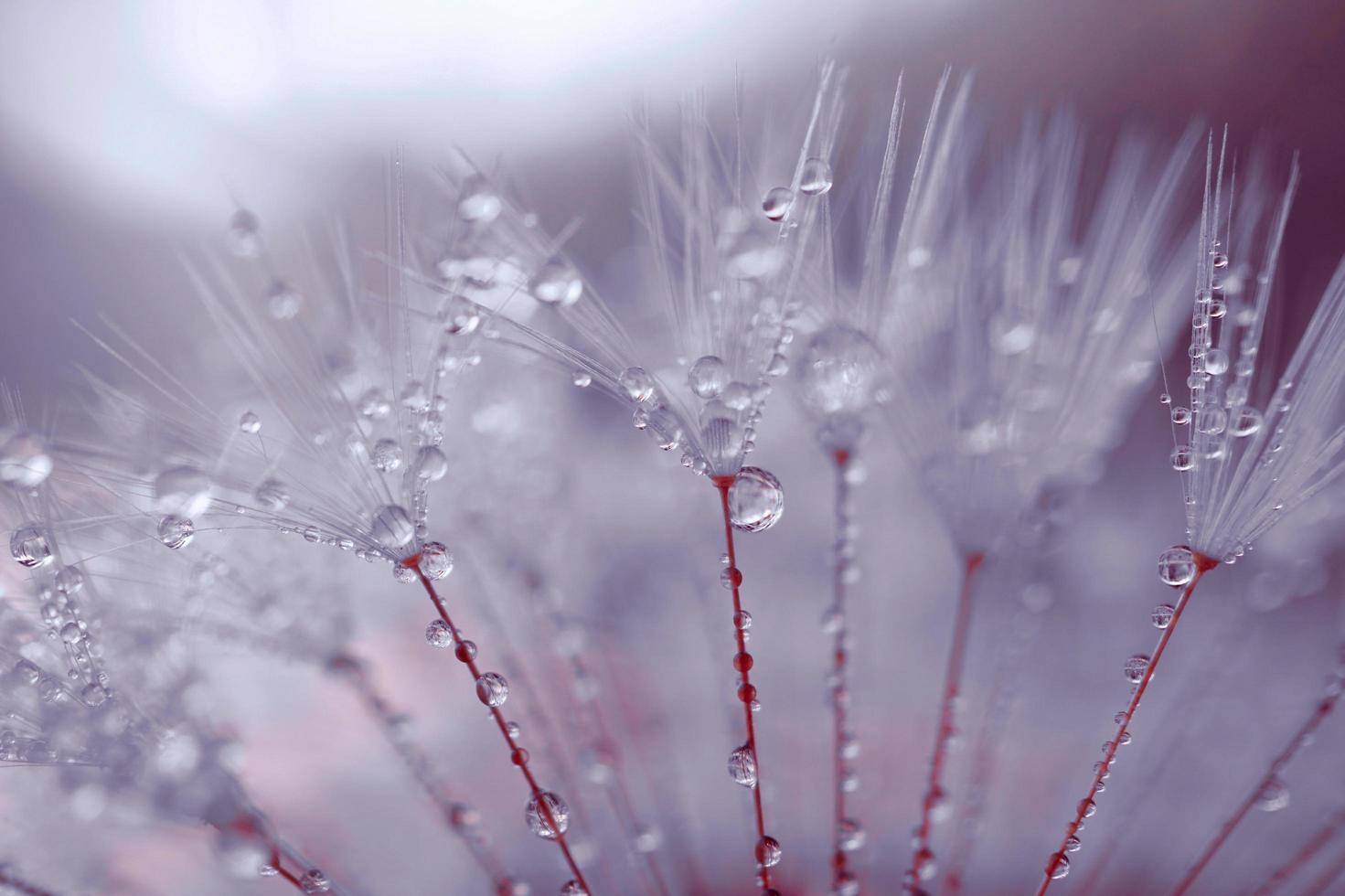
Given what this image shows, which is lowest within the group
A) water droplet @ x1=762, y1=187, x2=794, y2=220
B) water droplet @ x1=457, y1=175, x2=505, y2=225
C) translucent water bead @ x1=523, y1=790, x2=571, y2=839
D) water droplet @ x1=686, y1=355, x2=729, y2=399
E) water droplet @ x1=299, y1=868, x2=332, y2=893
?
water droplet @ x1=299, y1=868, x2=332, y2=893

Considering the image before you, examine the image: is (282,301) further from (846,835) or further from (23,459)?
(846,835)

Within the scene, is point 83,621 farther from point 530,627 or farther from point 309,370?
point 530,627

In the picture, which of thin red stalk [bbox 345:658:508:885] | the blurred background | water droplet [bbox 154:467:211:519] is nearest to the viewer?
water droplet [bbox 154:467:211:519]

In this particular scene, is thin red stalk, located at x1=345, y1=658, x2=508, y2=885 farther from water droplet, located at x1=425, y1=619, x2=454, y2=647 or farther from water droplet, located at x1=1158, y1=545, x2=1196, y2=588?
water droplet, located at x1=1158, y1=545, x2=1196, y2=588

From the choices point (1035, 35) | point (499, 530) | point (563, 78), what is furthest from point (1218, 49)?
point (499, 530)

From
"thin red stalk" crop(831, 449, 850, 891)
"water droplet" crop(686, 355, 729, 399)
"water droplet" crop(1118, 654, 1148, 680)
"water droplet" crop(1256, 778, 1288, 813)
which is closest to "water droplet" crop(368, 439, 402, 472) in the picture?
"water droplet" crop(686, 355, 729, 399)

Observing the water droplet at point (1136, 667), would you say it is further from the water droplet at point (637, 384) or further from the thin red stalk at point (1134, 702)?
the water droplet at point (637, 384)

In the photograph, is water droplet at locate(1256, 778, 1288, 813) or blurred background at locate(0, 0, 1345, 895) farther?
blurred background at locate(0, 0, 1345, 895)
